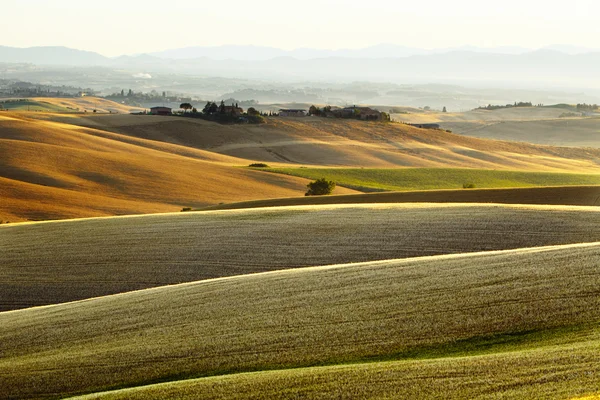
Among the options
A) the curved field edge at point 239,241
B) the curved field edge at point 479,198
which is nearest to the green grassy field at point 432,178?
the curved field edge at point 479,198

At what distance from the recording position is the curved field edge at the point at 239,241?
98.2ft

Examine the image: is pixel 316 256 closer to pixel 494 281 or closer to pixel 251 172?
pixel 494 281

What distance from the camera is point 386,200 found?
165ft

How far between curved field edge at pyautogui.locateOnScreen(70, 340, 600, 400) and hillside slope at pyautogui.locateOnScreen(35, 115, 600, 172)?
8302 cm

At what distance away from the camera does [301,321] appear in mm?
19547

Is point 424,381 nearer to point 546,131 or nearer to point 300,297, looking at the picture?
point 300,297

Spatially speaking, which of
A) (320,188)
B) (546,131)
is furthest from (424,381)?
(546,131)

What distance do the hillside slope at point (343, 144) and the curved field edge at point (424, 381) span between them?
83017 mm

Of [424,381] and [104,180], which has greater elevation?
[424,381]

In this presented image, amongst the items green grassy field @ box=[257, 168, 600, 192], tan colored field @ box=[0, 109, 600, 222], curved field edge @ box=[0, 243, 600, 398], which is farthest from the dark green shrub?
curved field edge @ box=[0, 243, 600, 398]

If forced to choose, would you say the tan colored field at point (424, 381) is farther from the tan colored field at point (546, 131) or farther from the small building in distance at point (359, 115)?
the tan colored field at point (546, 131)

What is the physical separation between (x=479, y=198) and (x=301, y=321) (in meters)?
30.9

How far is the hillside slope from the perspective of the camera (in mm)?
104062

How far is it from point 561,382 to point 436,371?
7.36 ft
